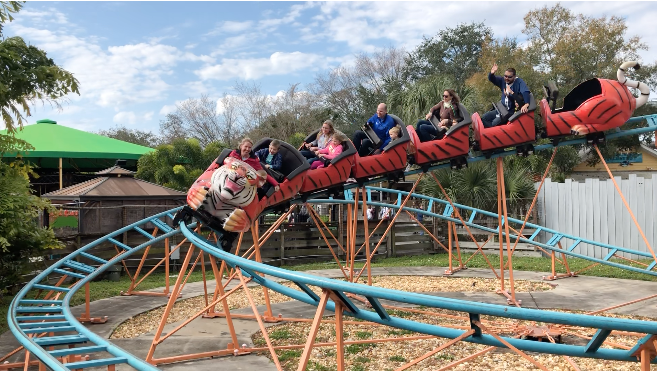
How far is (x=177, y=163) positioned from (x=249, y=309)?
37.7ft

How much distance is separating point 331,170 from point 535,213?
348 inches

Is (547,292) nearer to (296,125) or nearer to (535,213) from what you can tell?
(535,213)

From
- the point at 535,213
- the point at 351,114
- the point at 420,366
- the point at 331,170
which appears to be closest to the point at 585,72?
the point at 535,213

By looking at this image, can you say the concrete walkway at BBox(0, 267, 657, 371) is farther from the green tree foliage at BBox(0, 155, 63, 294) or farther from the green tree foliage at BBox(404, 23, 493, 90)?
the green tree foliage at BBox(404, 23, 493, 90)

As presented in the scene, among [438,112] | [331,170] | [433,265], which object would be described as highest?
[438,112]

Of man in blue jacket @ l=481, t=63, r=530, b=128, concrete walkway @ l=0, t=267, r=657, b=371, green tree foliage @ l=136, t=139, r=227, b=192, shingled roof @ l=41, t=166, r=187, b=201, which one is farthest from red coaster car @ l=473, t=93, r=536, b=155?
green tree foliage @ l=136, t=139, r=227, b=192

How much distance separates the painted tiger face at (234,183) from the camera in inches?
212

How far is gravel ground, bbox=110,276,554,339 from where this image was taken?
7316 mm

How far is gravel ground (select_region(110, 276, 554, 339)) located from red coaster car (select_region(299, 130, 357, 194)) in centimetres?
238

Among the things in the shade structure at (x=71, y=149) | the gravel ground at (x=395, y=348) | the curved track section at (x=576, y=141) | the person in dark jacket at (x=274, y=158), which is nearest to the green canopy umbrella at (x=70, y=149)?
the shade structure at (x=71, y=149)

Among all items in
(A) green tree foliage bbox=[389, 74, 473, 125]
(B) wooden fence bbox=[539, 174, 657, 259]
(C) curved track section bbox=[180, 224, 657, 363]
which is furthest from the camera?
(A) green tree foliage bbox=[389, 74, 473, 125]

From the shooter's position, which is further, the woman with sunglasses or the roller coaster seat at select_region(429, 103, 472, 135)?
the woman with sunglasses

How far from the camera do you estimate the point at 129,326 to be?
732 cm

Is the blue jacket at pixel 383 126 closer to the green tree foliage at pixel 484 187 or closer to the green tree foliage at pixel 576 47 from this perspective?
the green tree foliage at pixel 484 187
